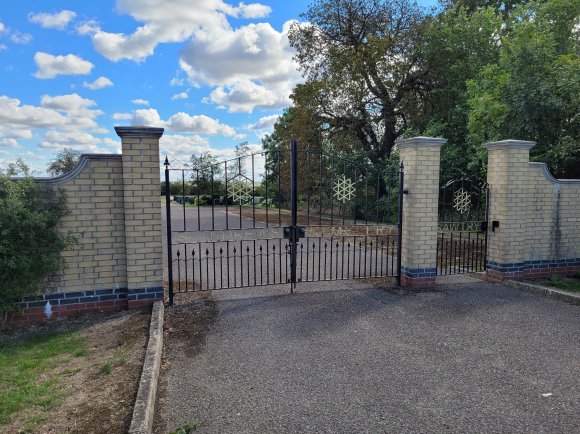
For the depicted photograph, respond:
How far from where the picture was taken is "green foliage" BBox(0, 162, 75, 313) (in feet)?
15.5

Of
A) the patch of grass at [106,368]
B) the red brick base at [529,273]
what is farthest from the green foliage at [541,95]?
the patch of grass at [106,368]

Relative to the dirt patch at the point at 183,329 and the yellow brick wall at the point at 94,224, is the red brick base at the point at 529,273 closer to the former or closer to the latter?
the dirt patch at the point at 183,329

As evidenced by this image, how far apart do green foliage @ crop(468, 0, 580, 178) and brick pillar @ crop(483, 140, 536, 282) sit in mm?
3175

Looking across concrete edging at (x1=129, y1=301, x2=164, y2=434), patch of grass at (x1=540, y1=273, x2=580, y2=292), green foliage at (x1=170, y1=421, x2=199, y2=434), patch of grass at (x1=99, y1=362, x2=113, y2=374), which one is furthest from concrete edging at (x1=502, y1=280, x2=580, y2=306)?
patch of grass at (x1=99, y1=362, x2=113, y2=374)

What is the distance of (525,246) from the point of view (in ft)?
23.9

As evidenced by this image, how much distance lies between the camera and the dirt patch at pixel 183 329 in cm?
350

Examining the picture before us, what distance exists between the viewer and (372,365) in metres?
4.09

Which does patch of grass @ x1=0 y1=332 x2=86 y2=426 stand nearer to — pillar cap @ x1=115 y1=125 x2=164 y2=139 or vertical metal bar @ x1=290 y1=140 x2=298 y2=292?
pillar cap @ x1=115 y1=125 x2=164 y2=139

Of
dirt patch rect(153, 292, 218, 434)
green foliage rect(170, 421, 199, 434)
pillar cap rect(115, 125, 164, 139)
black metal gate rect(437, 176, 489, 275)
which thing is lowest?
green foliage rect(170, 421, 199, 434)

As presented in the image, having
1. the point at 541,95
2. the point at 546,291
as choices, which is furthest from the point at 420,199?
the point at 541,95

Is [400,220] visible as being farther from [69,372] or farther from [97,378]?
[69,372]

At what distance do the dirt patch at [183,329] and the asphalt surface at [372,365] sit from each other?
2 cm

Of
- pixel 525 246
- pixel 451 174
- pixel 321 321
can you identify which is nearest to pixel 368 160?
pixel 451 174

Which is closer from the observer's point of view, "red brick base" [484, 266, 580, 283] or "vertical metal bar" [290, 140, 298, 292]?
"vertical metal bar" [290, 140, 298, 292]
